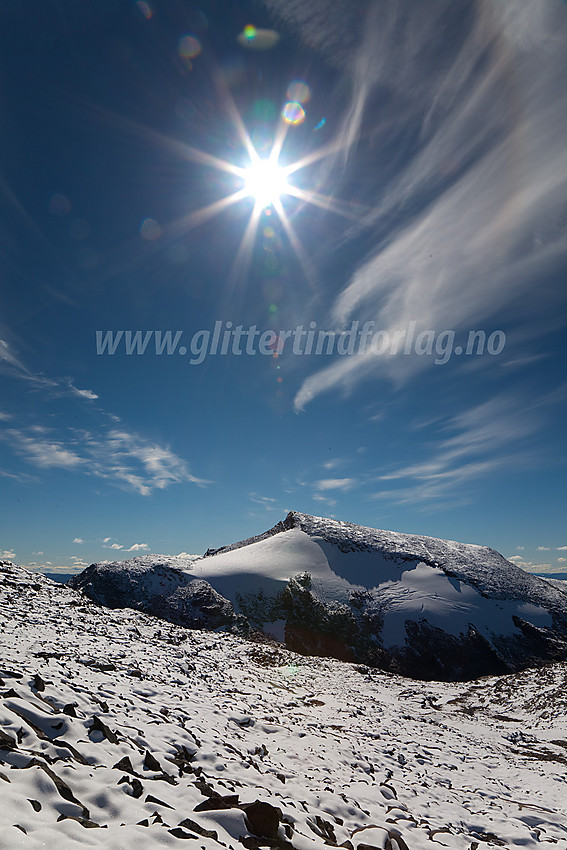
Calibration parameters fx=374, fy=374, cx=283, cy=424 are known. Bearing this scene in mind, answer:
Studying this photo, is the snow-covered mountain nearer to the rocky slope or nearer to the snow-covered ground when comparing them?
the rocky slope

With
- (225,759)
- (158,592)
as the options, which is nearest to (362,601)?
(158,592)

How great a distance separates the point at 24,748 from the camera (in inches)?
214

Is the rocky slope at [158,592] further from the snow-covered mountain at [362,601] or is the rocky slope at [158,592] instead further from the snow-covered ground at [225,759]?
the snow-covered ground at [225,759]

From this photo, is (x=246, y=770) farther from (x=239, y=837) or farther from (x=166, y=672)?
(x=166, y=672)

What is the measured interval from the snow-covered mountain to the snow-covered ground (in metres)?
25.0

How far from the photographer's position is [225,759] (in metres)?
7.76

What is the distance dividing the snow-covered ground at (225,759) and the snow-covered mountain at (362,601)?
25.0m

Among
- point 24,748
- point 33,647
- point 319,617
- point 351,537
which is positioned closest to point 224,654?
point 33,647

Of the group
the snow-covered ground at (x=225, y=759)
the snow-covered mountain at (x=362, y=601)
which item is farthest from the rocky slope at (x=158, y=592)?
the snow-covered ground at (x=225, y=759)

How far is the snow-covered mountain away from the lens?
42781mm

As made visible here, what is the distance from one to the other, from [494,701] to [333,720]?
61.0 ft

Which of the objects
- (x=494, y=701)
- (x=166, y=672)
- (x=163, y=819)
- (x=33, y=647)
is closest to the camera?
(x=163, y=819)

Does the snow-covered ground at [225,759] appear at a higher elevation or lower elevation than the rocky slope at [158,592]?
higher

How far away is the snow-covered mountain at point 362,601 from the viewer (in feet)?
140
